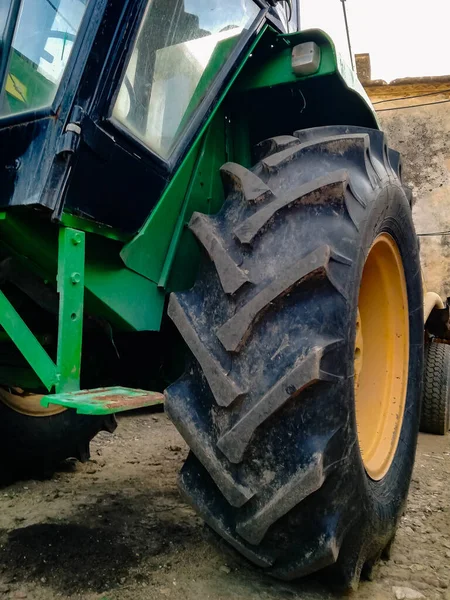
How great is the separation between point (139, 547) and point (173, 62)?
144 cm

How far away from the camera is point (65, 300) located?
133 cm

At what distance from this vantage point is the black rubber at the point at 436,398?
158 inches

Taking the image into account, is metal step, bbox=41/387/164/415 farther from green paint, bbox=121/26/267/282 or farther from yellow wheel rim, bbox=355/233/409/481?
yellow wheel rim, bbox=355/233/409/481

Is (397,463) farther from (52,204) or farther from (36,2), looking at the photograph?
(36,2)

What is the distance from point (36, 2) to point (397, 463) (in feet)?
5.57

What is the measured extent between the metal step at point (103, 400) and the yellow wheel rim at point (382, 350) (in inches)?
33.8

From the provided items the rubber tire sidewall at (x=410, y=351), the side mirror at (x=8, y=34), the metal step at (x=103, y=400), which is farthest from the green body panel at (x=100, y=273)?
the rubber tire sidewall at (x=410, y=351)

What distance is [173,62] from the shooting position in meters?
1.59

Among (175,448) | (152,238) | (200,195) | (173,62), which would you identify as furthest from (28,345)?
(175,448)

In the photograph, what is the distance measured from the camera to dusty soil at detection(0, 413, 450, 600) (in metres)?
1.51

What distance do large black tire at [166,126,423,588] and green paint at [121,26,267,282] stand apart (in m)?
0.14

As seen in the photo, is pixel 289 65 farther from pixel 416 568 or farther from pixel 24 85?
pixel 416 568

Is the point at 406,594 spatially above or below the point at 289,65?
below

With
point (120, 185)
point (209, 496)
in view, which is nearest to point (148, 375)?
point (209, 496)
